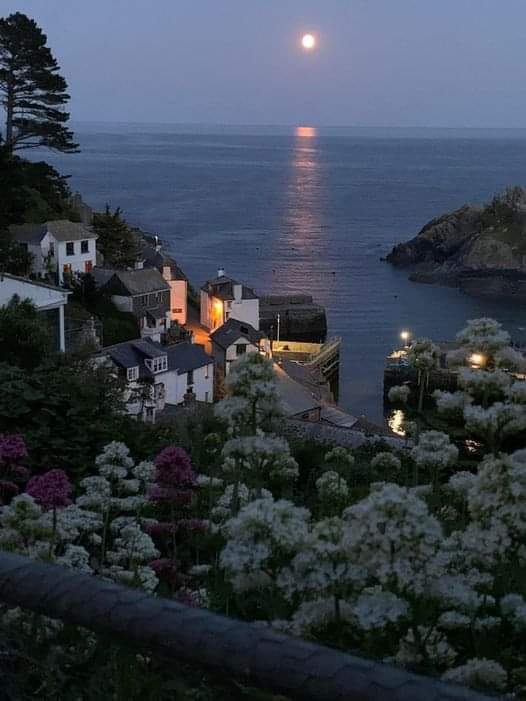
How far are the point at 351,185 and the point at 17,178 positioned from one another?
344 ft

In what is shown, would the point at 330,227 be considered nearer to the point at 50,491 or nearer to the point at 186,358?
the point at 186,358

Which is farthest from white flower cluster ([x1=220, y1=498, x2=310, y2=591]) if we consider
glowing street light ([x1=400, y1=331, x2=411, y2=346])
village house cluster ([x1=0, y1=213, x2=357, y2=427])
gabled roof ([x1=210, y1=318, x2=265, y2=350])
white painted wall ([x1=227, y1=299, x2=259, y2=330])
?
glowing street light ([x1=400, y1=331, x2=411, y2=346])

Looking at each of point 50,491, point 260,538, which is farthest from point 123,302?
point 260,538

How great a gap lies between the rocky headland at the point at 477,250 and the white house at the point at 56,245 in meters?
31.6

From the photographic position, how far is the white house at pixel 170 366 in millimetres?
23966

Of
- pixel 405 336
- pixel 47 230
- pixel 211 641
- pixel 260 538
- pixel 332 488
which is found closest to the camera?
pixel 211 641

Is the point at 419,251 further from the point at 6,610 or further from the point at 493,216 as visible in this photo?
the point at 6,610

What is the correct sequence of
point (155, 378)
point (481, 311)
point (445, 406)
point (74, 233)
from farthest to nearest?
point (481, 311) < point (74, 233) < point (155, 378) < point (445, 406)

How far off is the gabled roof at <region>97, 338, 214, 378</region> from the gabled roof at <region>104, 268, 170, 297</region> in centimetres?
384

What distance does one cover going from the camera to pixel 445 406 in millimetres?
2762

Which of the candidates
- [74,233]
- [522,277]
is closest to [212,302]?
[74,233]

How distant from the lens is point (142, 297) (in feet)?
103

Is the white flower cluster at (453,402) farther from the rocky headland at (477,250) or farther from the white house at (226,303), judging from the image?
the rocky headland at (477,250)

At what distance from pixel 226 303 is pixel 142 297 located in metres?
6.16
